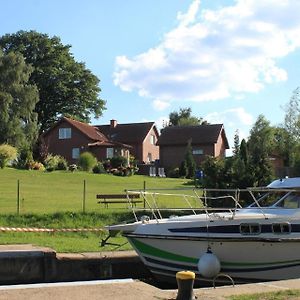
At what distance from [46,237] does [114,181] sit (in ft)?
72.3

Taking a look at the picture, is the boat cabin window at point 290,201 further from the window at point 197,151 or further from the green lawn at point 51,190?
the window at point 197,151

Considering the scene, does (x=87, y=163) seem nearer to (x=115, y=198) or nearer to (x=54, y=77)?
(x=115, y=198)

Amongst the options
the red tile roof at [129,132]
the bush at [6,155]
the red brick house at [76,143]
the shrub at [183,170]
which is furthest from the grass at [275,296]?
the red tile roof at [129,132]

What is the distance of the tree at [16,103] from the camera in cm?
6191

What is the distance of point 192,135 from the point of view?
238ft

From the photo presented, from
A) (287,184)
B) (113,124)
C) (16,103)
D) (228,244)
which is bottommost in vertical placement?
(228,244)

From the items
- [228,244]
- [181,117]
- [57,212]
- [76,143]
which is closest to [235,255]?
[228,244]

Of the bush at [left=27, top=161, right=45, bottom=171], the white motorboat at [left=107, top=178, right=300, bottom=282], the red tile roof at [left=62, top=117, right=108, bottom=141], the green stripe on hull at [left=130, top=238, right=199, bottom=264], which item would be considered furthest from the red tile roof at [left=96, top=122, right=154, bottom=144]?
the white motorboat at [left=107, top=178, right=300, bottom=282]

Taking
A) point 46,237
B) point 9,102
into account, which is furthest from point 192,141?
point 46,237

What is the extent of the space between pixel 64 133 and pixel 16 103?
6.40 meters

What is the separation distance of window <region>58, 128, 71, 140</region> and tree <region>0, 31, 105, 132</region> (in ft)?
41.6

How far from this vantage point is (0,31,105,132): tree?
3073 inches

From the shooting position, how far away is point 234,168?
984 inches

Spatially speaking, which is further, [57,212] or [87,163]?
[87,163]
